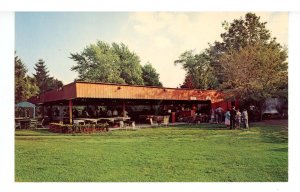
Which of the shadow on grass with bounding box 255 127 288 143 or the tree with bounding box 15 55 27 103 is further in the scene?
the shadow on grass with bounding box 255 127 288 143

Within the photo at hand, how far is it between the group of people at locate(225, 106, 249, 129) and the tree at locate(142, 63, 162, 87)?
193 cm

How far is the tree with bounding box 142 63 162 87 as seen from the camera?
983cm

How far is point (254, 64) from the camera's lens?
10.1m

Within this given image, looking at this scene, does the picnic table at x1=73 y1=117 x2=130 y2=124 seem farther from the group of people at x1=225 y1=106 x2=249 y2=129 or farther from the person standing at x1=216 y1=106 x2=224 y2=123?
the group of people at x1=225 y1=106 x2=249 y2=129

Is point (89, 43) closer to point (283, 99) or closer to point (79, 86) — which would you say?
point (79, 86)

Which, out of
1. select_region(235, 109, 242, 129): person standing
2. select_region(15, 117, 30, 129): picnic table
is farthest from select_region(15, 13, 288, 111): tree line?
select_region(15, 117, 30, 129): picnic table

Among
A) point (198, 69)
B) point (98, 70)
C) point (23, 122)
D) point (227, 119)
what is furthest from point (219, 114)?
point (23, 122)

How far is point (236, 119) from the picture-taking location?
10.2m

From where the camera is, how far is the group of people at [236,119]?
33.4ft

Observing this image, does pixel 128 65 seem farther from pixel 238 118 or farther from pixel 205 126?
pixel 238 118

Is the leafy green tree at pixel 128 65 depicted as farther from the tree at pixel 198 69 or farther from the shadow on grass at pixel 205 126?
the shadow on grass at pixel 205 126

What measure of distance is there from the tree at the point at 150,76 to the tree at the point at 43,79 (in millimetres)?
2075
